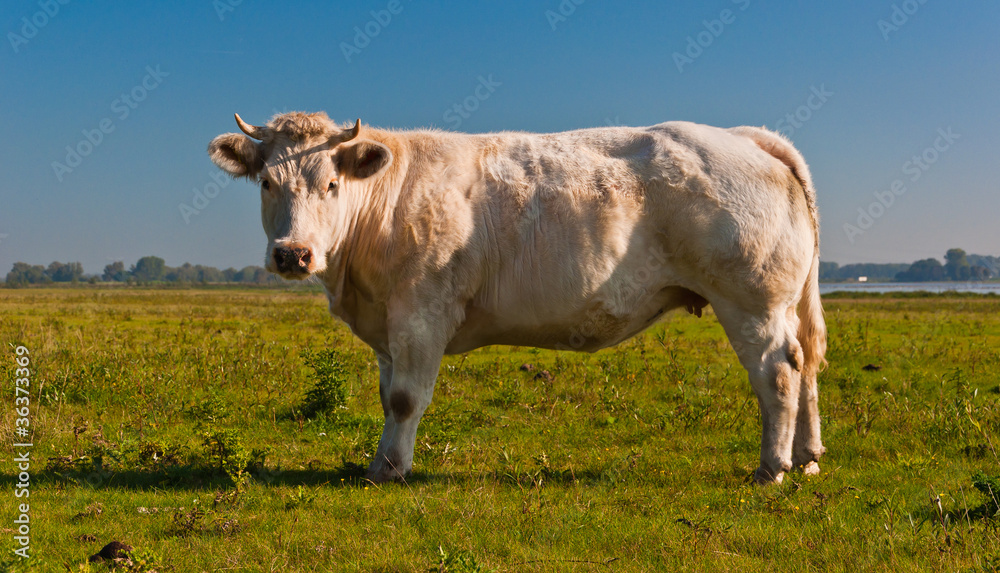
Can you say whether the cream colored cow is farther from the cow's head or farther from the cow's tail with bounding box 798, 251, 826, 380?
the cow's tail with bounding box 798, 251, 826, 380

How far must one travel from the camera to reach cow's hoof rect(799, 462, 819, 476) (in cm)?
595

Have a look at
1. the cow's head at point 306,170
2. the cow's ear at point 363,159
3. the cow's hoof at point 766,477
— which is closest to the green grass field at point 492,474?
the cow's hoof at point 766,477

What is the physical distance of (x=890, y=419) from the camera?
7.67 metres

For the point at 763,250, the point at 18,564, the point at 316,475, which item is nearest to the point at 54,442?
the point at 316,475

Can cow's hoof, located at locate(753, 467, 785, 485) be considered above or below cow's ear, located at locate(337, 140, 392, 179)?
below

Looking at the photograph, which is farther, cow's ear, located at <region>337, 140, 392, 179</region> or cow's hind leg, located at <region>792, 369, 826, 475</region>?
cow's hind leg, located at <region>792, 369, 826, 475</region>

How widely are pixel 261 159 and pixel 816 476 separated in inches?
224

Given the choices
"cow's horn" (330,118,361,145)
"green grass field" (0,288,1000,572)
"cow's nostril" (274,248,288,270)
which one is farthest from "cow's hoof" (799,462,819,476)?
"cow's horn" (330,118,361,145)

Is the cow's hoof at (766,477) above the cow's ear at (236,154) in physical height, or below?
below

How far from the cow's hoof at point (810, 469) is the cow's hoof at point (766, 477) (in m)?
0.40

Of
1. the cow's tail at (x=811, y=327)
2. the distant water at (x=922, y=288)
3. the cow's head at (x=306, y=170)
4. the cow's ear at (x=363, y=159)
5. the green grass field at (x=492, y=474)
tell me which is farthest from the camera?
the distant water at (x=922, y=288)

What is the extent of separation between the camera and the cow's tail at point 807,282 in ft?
20.6

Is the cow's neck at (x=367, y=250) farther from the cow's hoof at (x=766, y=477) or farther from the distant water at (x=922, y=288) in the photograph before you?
the distant water at (x=922, y=288)

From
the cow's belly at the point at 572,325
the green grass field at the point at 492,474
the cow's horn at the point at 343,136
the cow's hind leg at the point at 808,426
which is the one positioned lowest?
the green grass field at the point at 492,474
